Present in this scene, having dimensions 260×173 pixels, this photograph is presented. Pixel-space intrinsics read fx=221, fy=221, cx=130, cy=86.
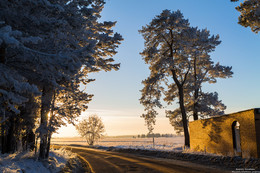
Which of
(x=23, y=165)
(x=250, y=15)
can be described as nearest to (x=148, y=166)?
(x=23, y=165)

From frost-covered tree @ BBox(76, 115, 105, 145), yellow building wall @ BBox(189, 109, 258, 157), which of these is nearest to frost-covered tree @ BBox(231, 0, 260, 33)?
yellow building wall @ BBox(189, 109, 258, 157)

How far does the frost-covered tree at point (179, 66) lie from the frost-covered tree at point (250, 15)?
9.10 metres

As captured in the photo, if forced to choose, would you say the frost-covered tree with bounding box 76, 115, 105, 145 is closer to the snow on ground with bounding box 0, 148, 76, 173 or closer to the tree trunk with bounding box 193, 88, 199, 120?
the tree trunk with bounding box 193, 88, 199, 120

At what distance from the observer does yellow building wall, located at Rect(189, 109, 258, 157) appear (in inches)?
550

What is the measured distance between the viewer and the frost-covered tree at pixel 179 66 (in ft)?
78.3

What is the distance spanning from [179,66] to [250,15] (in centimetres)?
1099

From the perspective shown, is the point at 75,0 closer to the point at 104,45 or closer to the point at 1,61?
the point at 104,45

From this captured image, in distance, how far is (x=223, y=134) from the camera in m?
17.6

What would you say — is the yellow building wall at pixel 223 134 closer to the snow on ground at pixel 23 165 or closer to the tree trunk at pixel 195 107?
the tree trunk at pixel 195 107

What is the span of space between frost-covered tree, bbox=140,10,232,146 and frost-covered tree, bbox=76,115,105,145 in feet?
104

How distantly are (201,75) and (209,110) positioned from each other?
4658 mm

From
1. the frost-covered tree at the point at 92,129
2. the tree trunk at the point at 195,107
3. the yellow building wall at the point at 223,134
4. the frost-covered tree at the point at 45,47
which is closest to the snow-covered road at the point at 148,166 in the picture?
the yellow building wall at the point at 223,134

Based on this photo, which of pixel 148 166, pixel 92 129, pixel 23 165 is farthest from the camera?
pixel 92 129

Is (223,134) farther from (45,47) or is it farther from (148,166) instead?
(45,47)
